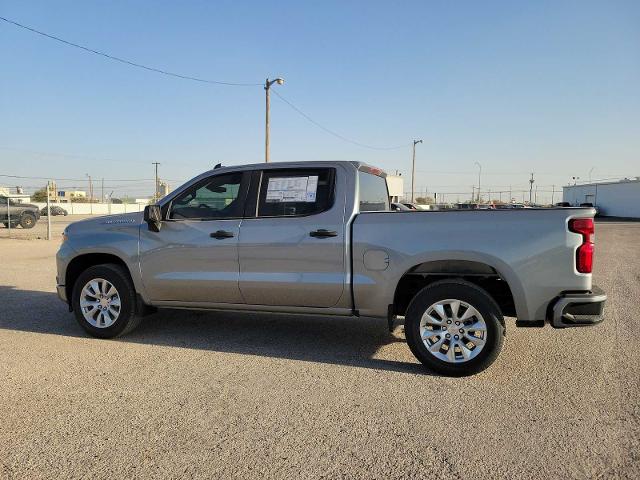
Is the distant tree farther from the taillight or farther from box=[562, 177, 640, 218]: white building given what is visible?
the taillight

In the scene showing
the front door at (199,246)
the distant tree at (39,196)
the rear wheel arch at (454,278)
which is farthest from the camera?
the distant tree at (39,196)

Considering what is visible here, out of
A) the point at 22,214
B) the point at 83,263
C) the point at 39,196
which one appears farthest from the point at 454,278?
the point at 39,196

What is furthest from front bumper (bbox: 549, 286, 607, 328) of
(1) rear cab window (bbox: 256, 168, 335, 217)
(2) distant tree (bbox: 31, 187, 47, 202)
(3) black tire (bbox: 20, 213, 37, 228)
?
(2) distant tree (bbox: 31, 187, 47, 202)

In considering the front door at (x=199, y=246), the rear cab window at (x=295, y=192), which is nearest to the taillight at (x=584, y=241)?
the rear cab window at (x=295, y=192)

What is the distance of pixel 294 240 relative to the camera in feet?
15.9

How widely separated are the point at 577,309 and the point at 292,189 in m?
2.87

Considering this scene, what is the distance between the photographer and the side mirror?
5.19 meters

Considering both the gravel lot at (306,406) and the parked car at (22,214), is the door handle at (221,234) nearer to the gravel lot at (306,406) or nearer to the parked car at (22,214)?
the gravel lot at (306,406)

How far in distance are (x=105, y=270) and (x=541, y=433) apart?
4636 mm

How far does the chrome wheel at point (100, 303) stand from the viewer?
5.48 m

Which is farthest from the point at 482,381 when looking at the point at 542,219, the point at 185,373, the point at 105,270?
the point at 105,270

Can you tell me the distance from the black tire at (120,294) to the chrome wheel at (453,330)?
10.6ft

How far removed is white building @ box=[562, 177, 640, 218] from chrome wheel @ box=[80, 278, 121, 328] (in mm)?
56171

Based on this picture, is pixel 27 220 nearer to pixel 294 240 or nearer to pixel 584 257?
pixel 294 240
